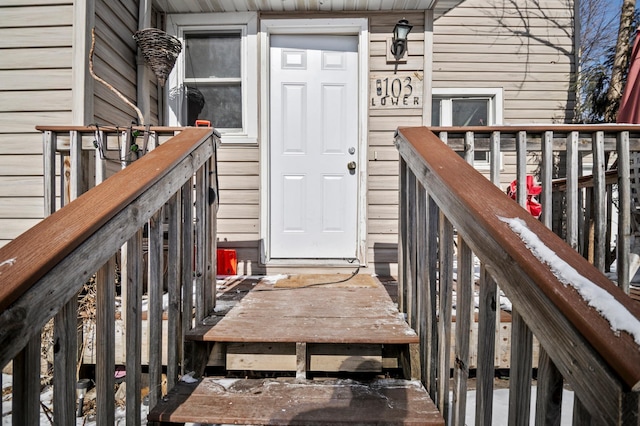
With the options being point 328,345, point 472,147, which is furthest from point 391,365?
point 472,147

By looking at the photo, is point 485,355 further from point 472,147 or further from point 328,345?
point 472,147

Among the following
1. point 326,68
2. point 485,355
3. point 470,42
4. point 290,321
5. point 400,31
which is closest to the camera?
point 485,355

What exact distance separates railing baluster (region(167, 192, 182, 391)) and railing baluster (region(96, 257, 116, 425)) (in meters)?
0.34

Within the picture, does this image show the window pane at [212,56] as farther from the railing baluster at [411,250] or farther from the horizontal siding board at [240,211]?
the railing baluster at [411,250]

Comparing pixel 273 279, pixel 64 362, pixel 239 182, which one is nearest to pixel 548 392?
pixel 64 362

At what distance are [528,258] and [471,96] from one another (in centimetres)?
420

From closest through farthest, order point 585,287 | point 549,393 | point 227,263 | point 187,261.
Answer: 1. point 585,287
2. point 549,393
3. point 187,261
4. point 227,263

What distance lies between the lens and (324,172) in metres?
3.05

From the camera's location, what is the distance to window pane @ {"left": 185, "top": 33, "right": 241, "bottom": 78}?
10.1ft

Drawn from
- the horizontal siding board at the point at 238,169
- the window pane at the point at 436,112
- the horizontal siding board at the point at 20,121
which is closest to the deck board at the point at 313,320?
the horizontal siding board at the point at 238,169

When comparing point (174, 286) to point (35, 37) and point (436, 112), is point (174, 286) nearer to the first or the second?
point (35, 37)

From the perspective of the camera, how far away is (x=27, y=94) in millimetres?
2369

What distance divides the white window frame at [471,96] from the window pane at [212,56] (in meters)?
2.49

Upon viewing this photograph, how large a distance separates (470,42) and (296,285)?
155 inches
